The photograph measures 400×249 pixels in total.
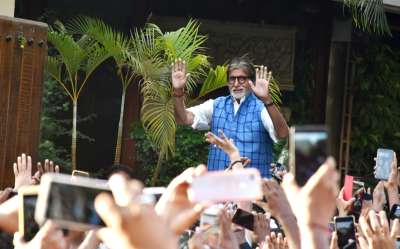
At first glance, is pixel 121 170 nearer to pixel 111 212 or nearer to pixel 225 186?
pixel 225 186

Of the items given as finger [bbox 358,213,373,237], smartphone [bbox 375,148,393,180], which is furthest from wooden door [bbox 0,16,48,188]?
finger [bbox 358,213,373,237]

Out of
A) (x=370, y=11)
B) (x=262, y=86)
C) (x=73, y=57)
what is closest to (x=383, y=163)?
(x=262, y=86)

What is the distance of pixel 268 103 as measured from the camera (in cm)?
582

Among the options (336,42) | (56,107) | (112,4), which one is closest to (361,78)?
(336,42)

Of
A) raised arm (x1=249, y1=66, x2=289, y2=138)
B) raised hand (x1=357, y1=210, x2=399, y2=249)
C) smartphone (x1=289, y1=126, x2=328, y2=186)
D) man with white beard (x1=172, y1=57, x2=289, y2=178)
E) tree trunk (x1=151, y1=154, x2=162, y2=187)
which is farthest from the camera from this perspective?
tree trunk (x1=151, y1=154, x2=162, y2=187)

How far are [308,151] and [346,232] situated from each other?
135 cm

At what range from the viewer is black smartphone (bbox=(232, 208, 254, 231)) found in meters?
3.90

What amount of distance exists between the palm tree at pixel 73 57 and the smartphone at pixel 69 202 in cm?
530

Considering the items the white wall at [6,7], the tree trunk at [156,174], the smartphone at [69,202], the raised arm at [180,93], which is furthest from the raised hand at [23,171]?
the tree trunk at [156,174]

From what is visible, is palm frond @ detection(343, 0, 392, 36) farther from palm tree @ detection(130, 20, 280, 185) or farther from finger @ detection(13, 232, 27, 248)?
finger @ detection(13, 232, 27, 248)

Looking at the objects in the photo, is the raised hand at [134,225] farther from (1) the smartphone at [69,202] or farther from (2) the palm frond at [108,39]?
(2) the palm frond at [108,39]

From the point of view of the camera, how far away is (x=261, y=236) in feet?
13.1

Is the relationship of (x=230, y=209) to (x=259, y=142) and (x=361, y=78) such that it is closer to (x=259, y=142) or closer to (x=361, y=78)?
(x=259, y=142)

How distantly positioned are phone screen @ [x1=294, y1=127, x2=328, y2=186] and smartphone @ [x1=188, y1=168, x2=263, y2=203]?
0.27 m
